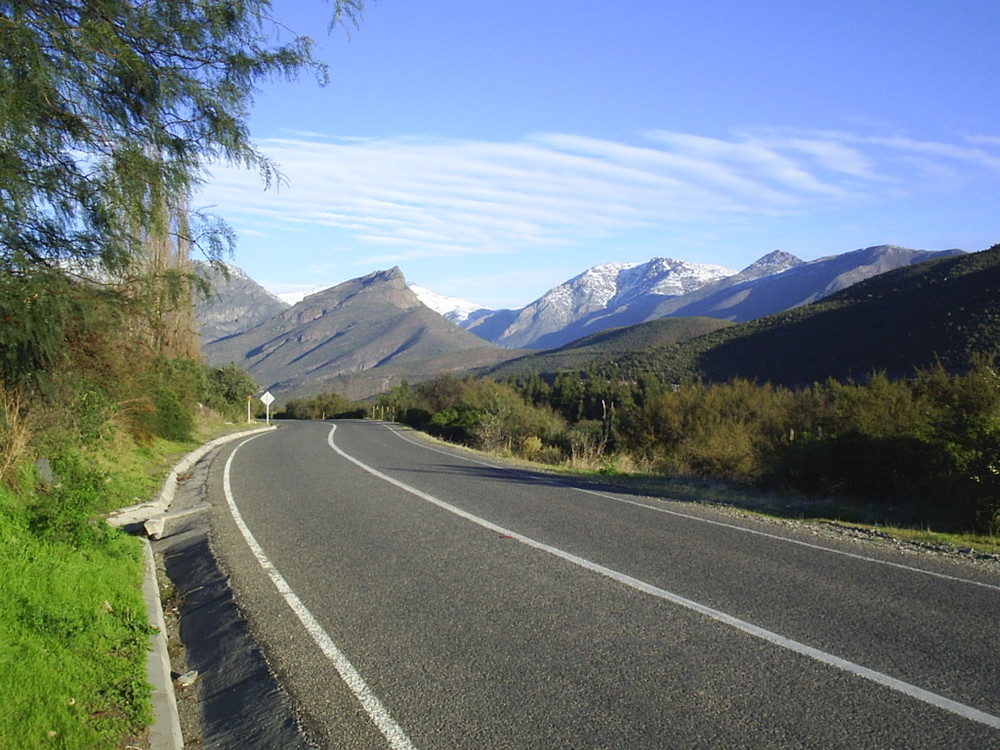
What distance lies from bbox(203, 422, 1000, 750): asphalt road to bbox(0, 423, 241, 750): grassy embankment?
0.91 m

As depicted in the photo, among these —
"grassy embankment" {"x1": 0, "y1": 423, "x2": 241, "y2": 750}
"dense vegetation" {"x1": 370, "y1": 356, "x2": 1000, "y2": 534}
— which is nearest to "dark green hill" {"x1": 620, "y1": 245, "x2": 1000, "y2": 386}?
"dense vegetation" {"x1": 370, "y1": 356, "x2": 1000, "y2": 534}

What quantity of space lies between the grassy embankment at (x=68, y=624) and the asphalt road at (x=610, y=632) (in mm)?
909

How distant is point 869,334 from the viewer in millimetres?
55438

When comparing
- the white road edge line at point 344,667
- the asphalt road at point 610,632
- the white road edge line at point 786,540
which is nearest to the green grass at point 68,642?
the asphalt road at point 610,632

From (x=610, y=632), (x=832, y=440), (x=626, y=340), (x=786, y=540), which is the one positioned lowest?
(x=786, y=540)

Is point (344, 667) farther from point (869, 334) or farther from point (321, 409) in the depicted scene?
point (321, 409)

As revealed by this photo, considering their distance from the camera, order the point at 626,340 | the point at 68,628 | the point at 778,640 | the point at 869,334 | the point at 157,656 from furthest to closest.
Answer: the point at 626,340 < the point at 869,334 < the point at 778,640 < the point at 157,656 < the point at 68,628

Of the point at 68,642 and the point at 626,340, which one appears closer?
the point at 68,642

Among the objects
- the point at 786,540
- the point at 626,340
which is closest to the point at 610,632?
the point at 786,540

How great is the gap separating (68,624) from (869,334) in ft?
188

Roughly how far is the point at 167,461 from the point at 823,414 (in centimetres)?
1612

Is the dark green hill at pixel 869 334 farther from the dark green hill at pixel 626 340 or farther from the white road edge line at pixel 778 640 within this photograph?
the dark green hill at pixel 626 340

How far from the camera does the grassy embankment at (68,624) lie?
418 centimetres

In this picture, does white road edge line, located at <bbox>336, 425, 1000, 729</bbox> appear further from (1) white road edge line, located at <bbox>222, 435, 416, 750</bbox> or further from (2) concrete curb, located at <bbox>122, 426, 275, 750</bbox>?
(2) concrete curb, located at <bbox>122, 426, 275, 750</bbox>
